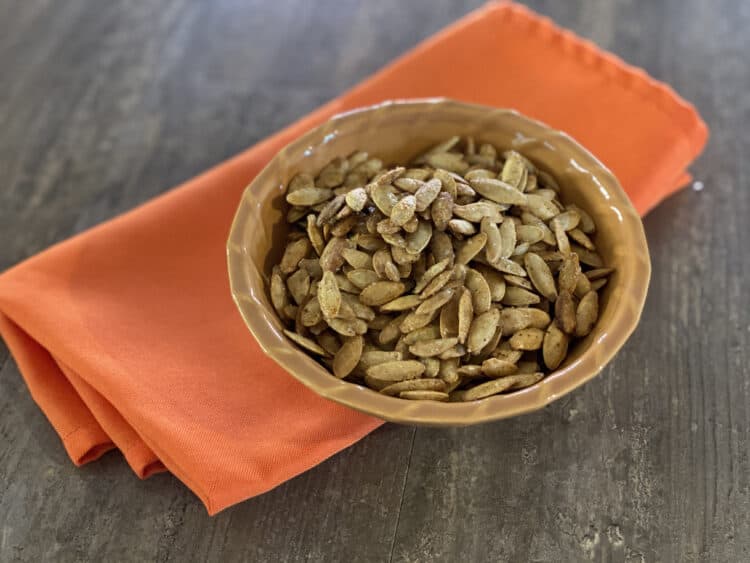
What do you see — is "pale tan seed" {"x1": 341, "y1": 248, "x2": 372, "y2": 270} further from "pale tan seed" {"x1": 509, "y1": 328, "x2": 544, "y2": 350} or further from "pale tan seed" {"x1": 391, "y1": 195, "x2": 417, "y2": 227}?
"pale tan seed" {"x1": 509, "y1": 328, "x2": 544, "y2": 350}

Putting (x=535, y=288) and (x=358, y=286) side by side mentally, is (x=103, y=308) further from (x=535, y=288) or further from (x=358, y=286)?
(x=535, y=288)

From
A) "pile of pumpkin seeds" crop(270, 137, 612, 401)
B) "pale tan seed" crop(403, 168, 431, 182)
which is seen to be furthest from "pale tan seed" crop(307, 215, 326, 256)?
"pale tan seed" crop(403, 168, 431, 182)

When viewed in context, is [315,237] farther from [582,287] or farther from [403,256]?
[582,287]

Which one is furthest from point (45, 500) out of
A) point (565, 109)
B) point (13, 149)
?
point (565, 109)

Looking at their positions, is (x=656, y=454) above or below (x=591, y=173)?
below

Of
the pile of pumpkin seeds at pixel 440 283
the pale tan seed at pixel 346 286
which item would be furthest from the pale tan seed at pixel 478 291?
the pale tan seed at pixel 346 286
